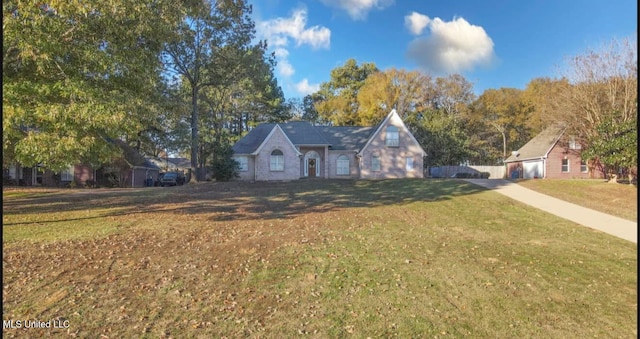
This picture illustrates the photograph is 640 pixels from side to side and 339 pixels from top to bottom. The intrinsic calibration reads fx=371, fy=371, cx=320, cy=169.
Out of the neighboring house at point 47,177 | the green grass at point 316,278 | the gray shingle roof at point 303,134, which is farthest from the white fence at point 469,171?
the neighboring house at point 47,177

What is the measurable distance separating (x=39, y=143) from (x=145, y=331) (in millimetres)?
5657

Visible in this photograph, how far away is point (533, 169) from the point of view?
36.0 metres

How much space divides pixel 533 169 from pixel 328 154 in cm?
2038

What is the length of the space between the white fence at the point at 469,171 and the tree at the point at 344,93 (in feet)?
45.0

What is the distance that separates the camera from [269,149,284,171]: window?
29.9m

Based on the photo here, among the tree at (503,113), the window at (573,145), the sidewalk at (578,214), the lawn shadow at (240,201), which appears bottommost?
the sidewalk at (578,214)

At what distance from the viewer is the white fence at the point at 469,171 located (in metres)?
40.3

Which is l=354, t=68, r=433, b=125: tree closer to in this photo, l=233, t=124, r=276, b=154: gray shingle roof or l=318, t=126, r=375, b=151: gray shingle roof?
l=318, t=126, r=375, b=151: gray shingle roof

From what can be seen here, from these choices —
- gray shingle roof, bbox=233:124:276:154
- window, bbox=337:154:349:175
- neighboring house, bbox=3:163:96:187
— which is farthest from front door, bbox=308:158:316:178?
neighboring house, bbox=3:163:96:187

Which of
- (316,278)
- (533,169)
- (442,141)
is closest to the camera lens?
(316,278)

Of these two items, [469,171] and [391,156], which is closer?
[391,156]

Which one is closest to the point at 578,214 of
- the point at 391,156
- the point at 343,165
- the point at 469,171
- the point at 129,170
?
the point at 391,156

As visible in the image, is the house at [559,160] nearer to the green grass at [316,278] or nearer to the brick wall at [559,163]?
the brick wall at [559,163]

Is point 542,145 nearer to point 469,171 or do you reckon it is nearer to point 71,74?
point 469,171
